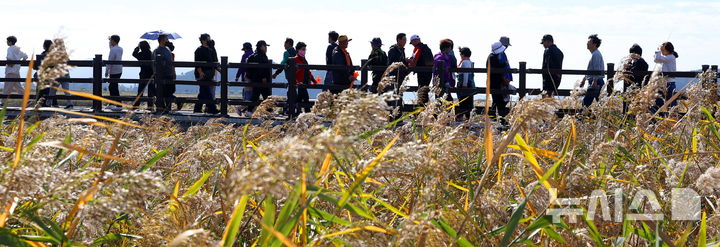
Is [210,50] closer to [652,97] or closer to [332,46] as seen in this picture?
[332,46]

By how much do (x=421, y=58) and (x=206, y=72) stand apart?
4063mm

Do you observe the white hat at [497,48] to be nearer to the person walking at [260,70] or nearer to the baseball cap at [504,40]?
the baseball cap at [504,40]

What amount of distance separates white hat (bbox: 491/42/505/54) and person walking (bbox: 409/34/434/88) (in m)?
1.29

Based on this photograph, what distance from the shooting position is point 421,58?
1350cm

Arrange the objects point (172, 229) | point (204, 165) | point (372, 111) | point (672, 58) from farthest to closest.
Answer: point (672, 58) < point (204, 165) < point (172, 229) < point (372, 111)

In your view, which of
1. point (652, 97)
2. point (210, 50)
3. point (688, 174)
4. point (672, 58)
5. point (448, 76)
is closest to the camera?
point (688, 174)

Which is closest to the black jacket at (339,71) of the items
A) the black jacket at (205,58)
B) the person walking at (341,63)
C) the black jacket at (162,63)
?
the person walking at (341,63)

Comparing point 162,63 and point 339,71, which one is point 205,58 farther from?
point 339,71

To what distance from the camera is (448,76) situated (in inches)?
530

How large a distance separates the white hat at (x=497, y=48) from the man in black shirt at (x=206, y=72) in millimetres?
5056

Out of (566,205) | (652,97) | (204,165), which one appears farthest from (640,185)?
(204,165)

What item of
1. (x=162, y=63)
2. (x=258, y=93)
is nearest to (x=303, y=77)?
(x=258, y=93)

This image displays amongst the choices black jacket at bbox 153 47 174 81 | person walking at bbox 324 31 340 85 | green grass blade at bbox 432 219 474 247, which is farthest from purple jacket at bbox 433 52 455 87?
green grass blade at bbox 432 219 474 247

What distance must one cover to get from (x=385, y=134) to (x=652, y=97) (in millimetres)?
987
